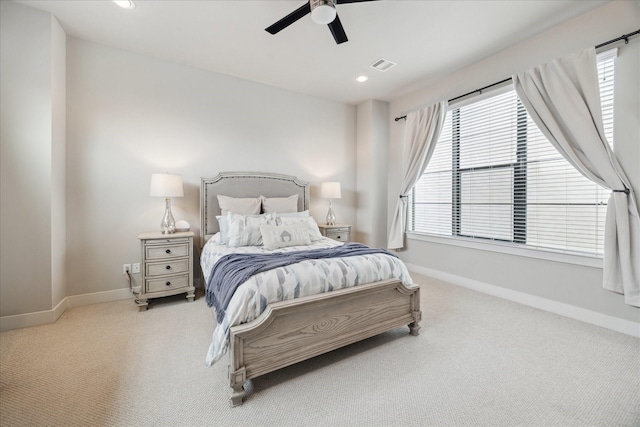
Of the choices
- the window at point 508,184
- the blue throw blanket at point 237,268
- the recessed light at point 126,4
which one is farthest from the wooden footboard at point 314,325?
the recessed light at point 126,4

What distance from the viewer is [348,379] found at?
5.43ft

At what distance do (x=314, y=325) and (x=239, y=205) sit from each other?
6.74 feet

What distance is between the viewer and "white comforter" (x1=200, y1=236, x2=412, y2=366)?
1.53 m

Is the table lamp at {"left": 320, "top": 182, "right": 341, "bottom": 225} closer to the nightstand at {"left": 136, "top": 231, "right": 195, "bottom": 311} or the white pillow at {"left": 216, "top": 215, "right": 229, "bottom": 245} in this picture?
the white pillow at {"left": 216, "top": 215, "right": 229, "bottom": 245}

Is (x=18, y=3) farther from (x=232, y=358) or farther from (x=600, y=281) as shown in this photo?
(x=600, y=281)

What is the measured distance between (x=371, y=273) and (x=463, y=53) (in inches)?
112

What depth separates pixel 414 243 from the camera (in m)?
4.16

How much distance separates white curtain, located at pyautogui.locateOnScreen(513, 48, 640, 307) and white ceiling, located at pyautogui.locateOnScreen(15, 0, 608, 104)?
0.52 meters

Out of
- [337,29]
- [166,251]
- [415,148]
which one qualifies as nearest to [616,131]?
[415,148]

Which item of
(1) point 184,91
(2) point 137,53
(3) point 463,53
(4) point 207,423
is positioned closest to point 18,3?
(2) point 137,53

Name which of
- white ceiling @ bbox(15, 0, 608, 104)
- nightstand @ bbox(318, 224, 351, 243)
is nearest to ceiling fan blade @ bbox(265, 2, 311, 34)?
white ceiling @ bbox(15, 0, 608, 104)

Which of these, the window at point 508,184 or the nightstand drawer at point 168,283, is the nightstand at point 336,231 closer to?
the window at point 508,184

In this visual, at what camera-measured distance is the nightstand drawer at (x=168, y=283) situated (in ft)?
9.03

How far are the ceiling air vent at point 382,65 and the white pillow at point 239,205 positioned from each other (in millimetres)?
2299
